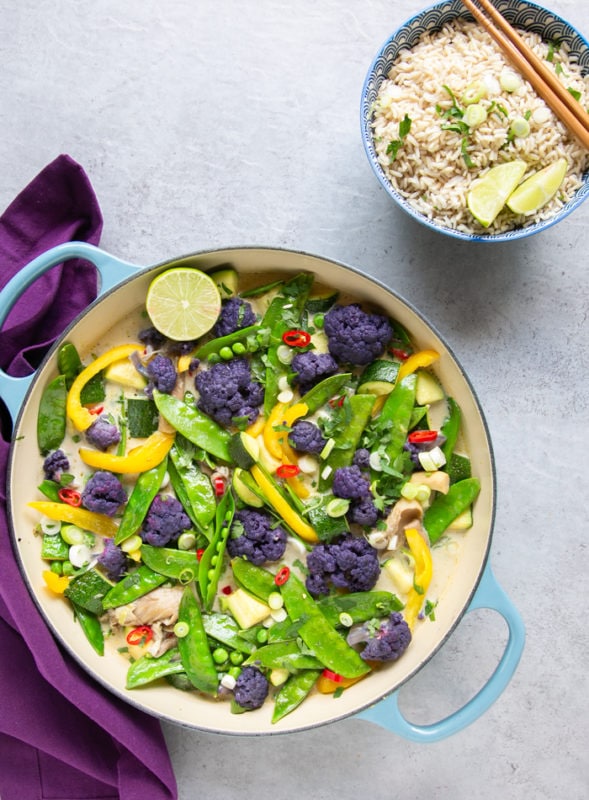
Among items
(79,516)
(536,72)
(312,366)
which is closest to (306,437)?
(312,366)

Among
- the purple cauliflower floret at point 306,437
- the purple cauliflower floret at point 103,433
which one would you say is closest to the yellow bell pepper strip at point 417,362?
the purple cauliflower floret at point 306,437

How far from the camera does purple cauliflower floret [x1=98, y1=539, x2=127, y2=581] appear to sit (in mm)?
2836

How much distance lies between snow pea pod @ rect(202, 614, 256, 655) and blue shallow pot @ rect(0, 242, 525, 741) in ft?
0.81

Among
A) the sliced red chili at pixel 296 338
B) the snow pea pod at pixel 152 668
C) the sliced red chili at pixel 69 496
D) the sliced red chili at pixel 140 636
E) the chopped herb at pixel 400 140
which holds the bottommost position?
the snow pea pod at pixel 152 668

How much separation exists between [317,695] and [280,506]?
765 millimetres

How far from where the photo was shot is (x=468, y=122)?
258 centimetres

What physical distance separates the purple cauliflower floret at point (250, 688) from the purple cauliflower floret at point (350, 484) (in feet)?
2.50

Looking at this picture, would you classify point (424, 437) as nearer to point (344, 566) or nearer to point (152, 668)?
point (344, 566)

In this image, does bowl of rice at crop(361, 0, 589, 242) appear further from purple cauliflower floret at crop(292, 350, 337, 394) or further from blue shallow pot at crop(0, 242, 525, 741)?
purple cauliflower floret at crop(292, 350, 337, 394)

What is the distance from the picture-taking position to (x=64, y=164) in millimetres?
2828

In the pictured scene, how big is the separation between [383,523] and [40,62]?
2.30 meters

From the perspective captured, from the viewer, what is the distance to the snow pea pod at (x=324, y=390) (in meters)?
2.79

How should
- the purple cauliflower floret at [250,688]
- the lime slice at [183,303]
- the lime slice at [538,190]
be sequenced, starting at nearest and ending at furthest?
the lime slice at [538,190], the lime slice at [183,303], the purple cauliflower floret at [250,688]

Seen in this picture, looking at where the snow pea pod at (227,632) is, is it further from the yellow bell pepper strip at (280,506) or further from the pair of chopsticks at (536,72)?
the pair of chopsticks at (536,72)
